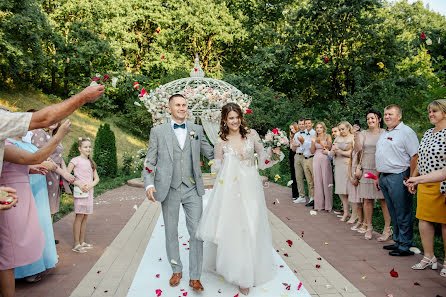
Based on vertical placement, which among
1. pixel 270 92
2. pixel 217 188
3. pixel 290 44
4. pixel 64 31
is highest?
pixel 64 31

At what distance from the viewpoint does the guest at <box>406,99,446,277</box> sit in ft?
12.6

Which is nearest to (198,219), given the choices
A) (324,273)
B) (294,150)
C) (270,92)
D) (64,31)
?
(324,273)

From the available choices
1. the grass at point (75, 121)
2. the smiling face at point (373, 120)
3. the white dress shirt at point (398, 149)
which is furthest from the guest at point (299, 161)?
the grass at point (75, 121)

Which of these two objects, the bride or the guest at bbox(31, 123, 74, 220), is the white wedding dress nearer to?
the bride

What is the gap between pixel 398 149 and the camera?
468cm

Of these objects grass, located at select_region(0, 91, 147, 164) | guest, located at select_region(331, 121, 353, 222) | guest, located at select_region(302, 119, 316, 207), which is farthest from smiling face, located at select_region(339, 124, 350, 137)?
grass, located at select_region(0, 91, 147, 164)

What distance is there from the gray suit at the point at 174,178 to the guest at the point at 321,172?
14.4 ft

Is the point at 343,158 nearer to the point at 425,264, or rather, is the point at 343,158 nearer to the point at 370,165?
the point at 370,165

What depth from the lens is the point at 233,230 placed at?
345 centimetres

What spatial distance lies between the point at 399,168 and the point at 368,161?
75cm

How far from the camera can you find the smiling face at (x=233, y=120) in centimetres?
382

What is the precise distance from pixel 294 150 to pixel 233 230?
5.50m

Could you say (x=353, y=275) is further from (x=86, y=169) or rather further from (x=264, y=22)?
(x=264, y=22)

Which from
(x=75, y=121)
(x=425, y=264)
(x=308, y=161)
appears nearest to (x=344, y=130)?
(x=308, y=161)
